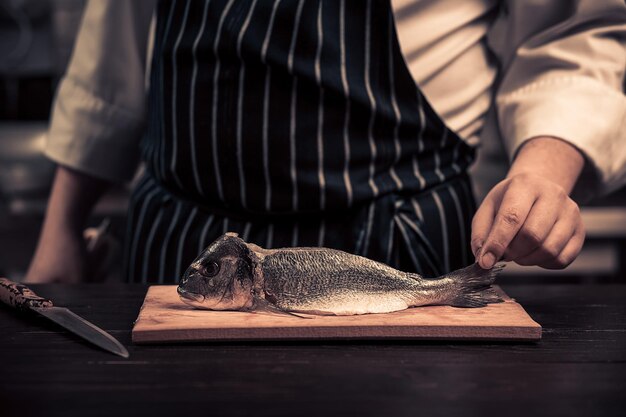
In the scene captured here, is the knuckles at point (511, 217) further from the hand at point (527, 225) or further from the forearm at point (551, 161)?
the forearm at point (551, 161)

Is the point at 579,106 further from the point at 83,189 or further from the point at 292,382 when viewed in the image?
the point at 83,189

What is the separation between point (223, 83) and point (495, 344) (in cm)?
47

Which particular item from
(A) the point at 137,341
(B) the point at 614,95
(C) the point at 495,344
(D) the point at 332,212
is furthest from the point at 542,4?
(A) the point at 137,341

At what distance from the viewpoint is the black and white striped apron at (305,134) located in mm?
973

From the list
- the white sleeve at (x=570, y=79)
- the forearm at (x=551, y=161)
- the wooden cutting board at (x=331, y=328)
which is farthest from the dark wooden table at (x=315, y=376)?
the white sleeve at (x=570, y=79)

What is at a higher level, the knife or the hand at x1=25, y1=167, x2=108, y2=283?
the knife

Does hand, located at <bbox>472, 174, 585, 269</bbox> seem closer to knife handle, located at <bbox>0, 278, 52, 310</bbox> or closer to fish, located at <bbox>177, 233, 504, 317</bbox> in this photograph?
fish, located at <bbox>177, 233, 504, 317</bbox>

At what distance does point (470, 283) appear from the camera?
75cm

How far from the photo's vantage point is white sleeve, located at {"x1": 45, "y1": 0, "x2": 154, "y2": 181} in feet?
3.95

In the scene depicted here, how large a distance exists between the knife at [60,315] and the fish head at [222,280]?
0.29 feet

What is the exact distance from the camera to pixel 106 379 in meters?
0.58

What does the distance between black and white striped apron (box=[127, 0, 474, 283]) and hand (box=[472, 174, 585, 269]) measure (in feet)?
0.70

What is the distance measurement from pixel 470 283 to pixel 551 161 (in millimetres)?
242

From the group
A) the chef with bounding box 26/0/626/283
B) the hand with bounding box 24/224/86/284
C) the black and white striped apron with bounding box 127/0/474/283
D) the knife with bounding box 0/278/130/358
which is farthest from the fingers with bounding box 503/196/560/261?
the hand with bounding box 24/224/86/284
